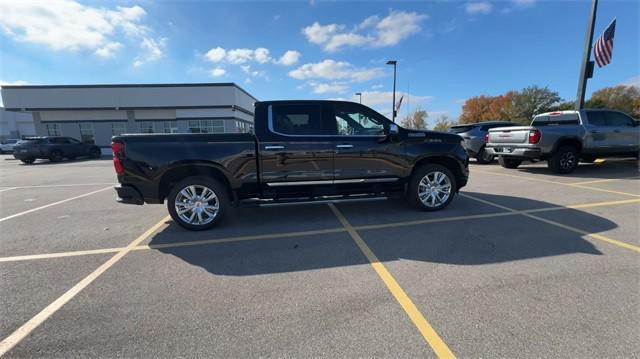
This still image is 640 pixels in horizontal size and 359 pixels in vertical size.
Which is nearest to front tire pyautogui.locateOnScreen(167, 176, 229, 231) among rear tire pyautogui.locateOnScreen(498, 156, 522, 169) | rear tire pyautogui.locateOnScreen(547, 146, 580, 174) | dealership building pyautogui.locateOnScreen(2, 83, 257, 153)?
rear tire pyautogui.locateOnScreen(547, 146, 580, 174)

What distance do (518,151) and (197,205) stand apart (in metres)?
9.62

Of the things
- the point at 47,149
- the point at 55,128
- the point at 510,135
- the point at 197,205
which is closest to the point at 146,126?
the point at 55,128

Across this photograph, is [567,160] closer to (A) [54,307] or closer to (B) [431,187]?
(B) [431,187]

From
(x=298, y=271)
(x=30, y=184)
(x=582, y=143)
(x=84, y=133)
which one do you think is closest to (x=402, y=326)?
(x=298, y=271)

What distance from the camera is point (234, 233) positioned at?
4.36m

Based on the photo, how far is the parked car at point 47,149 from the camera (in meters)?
17.8

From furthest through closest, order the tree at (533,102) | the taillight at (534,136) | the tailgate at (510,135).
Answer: the tree at (533,102) < the tailgate at (510,135) < the taillight at (534,136)

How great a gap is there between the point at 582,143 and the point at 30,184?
18494mm

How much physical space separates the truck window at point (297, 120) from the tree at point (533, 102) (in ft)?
203

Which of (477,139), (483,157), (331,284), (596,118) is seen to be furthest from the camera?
(483,157)

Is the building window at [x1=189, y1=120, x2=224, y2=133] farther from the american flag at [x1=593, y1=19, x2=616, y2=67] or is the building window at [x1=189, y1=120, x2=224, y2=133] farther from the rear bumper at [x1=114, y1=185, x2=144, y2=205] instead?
the american flag at [x1=593, y1=19, x2=616, y2=67]

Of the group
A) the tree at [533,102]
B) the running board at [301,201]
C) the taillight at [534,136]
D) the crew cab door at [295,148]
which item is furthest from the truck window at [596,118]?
the tree at [533,102]

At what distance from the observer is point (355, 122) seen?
16.2ft

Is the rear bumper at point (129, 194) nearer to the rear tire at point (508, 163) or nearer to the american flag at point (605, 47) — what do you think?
the rear tire at point (508, 163)
